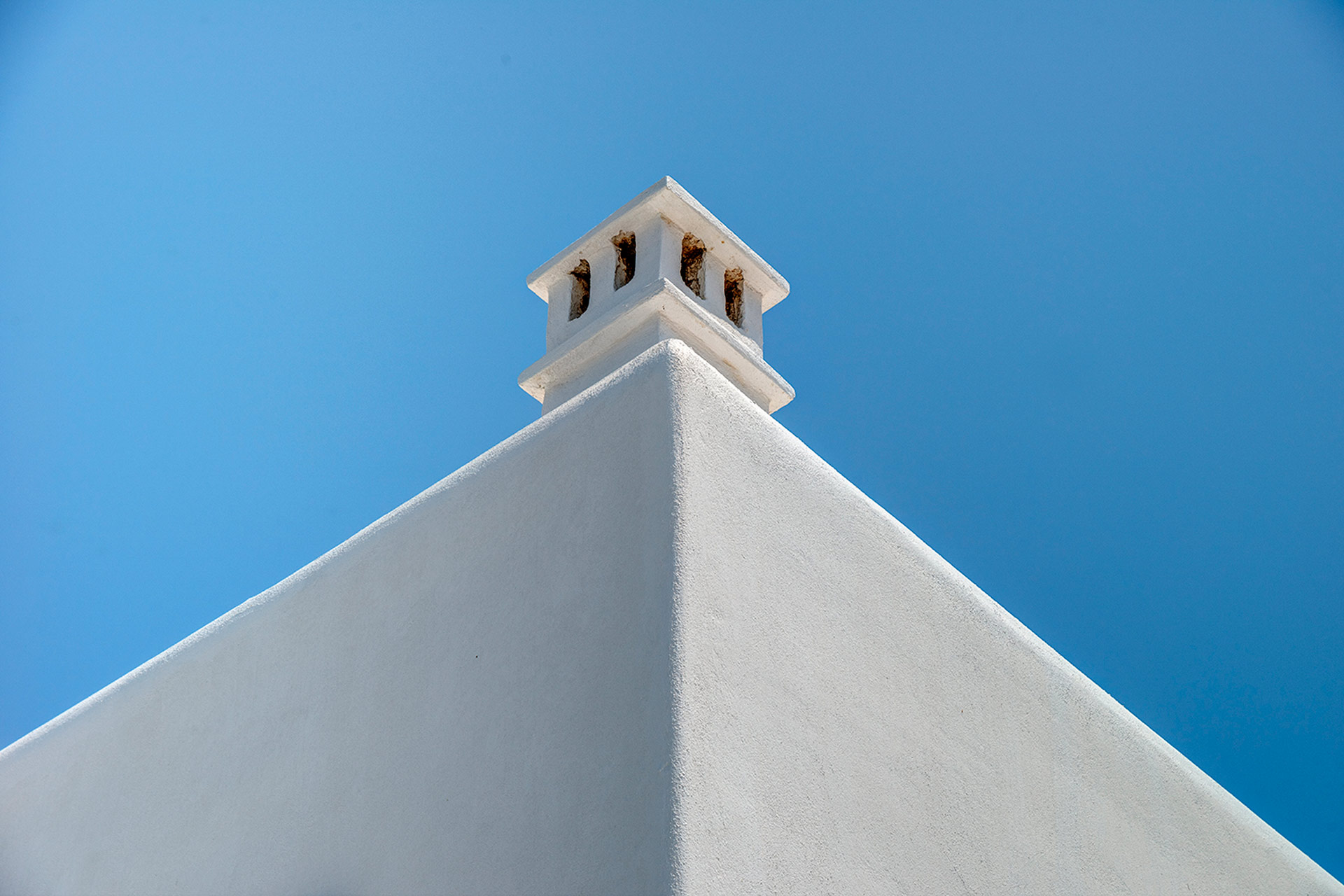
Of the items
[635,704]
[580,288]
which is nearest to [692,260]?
[580,288]

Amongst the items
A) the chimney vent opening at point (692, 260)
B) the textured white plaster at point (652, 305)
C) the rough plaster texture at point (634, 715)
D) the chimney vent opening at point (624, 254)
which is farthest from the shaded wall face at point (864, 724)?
the chimney vent opening at point (624, 254)

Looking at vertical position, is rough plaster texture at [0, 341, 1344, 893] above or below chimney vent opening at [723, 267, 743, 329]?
below

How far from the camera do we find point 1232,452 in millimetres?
10453

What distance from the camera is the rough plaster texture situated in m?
1.79

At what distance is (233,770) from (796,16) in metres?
12.0

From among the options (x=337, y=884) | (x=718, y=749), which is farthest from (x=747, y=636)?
(x=337, y=884)

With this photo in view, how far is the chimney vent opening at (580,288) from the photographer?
122 inches

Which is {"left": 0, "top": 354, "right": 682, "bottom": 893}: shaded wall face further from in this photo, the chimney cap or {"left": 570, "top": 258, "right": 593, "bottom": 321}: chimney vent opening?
the chimney cap

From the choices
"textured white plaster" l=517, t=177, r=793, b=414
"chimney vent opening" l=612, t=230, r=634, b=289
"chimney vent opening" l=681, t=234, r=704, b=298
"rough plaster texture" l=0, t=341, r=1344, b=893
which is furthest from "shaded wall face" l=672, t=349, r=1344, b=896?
"chimney vent opening" l=612, t=230, r=634, b=289

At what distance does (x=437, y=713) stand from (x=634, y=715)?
0.62m

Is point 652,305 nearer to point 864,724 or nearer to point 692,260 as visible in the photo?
point 692,260

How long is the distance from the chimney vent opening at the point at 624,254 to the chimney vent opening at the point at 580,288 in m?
0.11

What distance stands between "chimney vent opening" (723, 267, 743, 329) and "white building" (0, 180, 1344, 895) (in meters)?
0.01

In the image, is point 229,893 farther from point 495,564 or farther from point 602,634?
point 602,634
